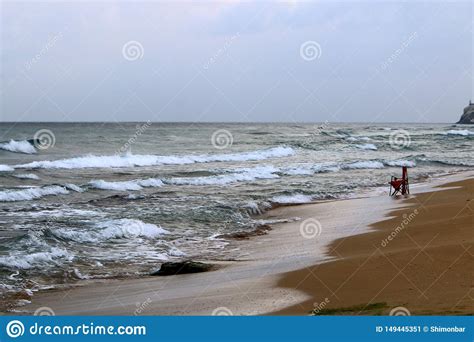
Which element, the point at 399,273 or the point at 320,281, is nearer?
the point at 399,273

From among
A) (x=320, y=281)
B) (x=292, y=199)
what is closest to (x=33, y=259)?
(x=320, y=281)

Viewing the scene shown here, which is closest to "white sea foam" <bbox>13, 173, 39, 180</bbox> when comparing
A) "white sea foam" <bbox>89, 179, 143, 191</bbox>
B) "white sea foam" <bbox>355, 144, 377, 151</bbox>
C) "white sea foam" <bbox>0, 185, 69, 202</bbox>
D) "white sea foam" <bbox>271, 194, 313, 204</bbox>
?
"white sea foam" <bbox>89, 179, 143, 191</bbox>

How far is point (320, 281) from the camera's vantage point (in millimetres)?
8391

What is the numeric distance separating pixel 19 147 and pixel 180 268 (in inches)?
1485

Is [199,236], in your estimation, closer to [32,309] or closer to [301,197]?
[32,309]

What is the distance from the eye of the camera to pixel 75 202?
18969 millimetres

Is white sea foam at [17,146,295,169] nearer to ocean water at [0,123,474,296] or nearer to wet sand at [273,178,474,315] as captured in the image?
ocean water at [0,123,474,296]

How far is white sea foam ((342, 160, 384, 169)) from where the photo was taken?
31.2m

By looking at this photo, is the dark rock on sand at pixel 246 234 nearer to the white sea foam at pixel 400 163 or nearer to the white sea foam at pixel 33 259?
the white sea foam at pixel 33 259

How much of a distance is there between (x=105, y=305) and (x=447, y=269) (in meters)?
4.62

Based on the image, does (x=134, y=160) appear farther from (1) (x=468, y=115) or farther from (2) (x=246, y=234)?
(1) (x=468, y=115)

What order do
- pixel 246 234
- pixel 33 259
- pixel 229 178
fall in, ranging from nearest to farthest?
pixel 33 259
pixel 246 234
pixel 229 178

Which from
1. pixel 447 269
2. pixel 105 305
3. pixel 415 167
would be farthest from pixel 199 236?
pixel 415 167

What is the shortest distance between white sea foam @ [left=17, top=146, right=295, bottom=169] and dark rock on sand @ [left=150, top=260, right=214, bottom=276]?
24600mm
